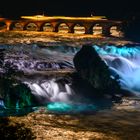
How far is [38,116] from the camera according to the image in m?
29.5

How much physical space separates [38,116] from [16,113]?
176cm

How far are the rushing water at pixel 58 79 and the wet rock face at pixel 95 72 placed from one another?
1.38 meters

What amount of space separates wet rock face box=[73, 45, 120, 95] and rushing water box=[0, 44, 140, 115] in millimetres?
1380

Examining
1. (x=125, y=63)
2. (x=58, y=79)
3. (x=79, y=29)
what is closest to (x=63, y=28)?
(x=79, y=29)

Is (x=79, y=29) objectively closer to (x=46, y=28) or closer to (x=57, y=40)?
(x=46, y=28)

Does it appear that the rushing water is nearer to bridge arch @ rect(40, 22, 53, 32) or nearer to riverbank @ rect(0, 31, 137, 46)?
riverbank @ rect(0, 31, 137, 46)

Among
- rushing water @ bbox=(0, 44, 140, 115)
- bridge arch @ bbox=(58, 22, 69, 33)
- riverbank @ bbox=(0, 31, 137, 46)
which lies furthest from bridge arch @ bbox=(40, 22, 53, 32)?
rushing water @ bbox=(0, 44, 140, 115)

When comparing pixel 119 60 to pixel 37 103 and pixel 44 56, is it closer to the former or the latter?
pixel 44 56

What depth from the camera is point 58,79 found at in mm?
35906

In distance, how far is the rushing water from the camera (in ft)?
107

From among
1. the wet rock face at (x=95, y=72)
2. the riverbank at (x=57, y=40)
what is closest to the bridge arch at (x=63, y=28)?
the riverbank at (x=57, y=40)

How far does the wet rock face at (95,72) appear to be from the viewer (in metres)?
37.5

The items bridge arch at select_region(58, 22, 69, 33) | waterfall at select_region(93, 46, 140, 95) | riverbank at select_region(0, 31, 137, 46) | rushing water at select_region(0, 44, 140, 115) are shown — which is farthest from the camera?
bridge arch at select_region(58, 22, 69, 33)

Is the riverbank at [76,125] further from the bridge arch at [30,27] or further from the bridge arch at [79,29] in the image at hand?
the bridge arch at [30,27]
